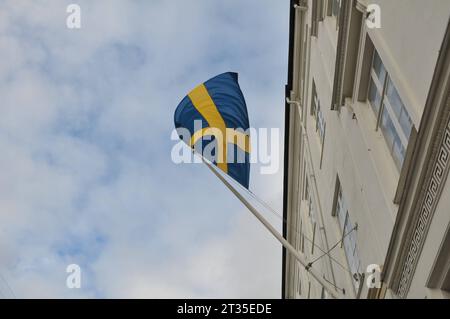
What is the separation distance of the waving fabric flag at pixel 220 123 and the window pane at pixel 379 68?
342 cm

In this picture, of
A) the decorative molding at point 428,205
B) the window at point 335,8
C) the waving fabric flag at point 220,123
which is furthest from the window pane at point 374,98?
the window at point 335,8

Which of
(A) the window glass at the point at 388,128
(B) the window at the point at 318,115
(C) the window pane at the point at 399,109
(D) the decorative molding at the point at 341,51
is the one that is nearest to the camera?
(C) the window pane at the point at 399,109

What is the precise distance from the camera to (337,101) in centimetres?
1422


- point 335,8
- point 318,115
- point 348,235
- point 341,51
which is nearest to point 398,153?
point 341,51

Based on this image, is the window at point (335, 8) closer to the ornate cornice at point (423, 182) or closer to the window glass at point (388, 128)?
the window glass at point (388, 128)

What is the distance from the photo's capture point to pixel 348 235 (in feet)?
45.6

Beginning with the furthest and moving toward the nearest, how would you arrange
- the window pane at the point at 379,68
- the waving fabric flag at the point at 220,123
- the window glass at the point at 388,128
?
the waving fabric flag at the point at 220,123 < the window pane at the point at 379,68 < the window glass at the point at 388,128

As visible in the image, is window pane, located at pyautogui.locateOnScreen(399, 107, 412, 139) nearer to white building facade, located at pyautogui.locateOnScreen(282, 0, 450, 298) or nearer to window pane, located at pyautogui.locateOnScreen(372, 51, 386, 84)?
white building facade, located at pyautogui.locateOnScreen(282, 0, 450, 298)

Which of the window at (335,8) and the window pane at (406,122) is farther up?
the window at (335,8)

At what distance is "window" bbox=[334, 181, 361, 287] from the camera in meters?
13.0

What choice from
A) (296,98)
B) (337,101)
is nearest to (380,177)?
(337,101)

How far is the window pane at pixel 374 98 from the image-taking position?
11445 mm
